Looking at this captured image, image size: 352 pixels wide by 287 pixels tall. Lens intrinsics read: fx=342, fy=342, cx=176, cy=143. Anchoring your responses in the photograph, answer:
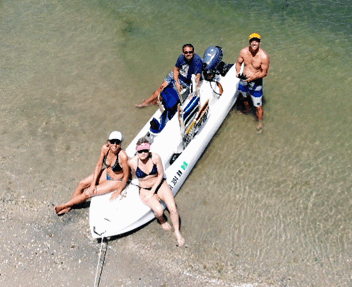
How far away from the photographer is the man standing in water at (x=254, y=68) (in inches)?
233

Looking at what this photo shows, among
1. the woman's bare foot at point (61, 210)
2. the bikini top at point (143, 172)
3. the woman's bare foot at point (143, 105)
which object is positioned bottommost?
the woman's bare foot at point (61, 210)

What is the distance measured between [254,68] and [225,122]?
1260mm

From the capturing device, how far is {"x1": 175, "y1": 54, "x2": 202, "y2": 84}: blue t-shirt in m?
6.05

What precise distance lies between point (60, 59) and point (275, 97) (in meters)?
5.27

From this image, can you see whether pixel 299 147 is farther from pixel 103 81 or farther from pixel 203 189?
pixel 103 81

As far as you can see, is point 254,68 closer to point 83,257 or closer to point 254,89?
point 254,89

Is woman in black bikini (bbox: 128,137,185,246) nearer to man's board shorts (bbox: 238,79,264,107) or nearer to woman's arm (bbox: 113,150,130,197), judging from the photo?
woman's arm (bbox: 113,150,130,197)

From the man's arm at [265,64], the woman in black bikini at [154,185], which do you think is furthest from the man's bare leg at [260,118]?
the woman in black bikini at [154,185]

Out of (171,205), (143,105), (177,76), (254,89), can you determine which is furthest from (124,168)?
(254,89)

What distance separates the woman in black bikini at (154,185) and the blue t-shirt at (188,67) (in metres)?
1.88

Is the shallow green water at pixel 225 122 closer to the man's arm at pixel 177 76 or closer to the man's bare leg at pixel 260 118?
the man's bare leg at pixel 260 118

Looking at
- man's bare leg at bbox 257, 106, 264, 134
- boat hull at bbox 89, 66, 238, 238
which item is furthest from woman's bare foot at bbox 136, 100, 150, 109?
man's bare leg at bbox 257, 106, 264, 134

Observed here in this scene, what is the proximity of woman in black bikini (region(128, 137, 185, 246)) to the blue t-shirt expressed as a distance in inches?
74.0

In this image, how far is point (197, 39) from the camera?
8.69 meters
